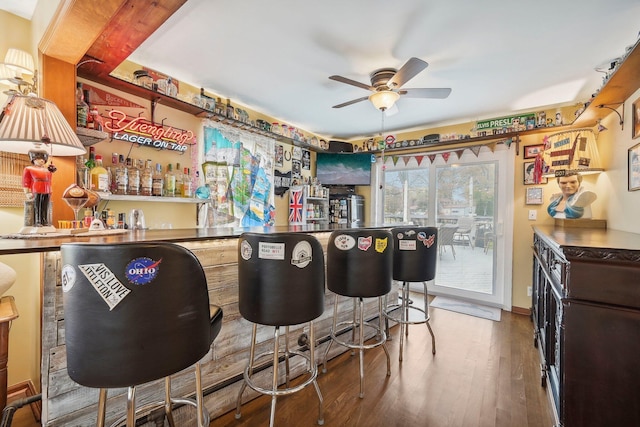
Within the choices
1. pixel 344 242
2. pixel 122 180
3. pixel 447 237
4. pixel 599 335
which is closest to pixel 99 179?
pixel 122 180

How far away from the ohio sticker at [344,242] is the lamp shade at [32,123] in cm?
159

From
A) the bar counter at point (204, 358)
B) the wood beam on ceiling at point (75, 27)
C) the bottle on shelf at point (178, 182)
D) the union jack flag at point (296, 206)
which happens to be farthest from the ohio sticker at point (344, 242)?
the union jack flag at point (296, 206)

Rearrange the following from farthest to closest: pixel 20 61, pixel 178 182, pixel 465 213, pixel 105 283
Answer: pixel 465 213, pixel 178 182, pixel 20 61, pixel 105 283

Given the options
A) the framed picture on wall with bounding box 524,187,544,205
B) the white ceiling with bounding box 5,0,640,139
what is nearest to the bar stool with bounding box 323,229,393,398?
the white ceiling with bounding box 5,0,640,139

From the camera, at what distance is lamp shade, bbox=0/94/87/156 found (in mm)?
1353

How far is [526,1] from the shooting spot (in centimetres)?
178

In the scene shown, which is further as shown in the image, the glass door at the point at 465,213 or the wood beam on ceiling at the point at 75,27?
the glass door at the point at 465,213

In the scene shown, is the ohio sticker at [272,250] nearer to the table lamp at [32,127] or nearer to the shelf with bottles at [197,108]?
the table lamp at [32,127]

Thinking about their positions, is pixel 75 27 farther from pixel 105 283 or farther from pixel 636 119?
pixel 636 119

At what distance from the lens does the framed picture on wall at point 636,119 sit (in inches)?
76.3

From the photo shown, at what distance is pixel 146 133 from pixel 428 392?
10.2 feet

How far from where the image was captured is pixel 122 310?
32.5 inches

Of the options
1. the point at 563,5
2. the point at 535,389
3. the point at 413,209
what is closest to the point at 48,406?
the point at 535,389

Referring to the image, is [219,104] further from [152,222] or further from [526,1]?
[526,1]
